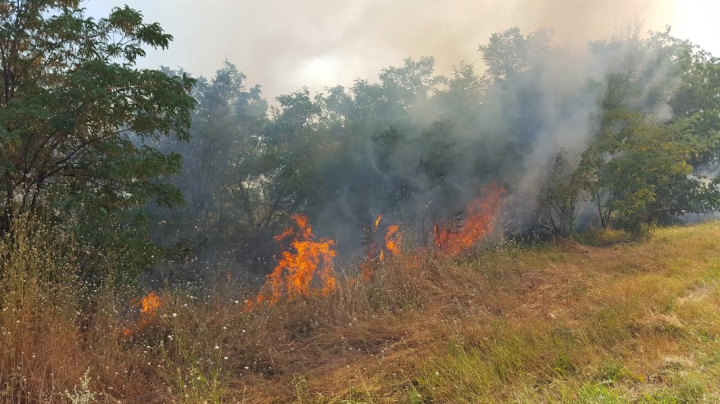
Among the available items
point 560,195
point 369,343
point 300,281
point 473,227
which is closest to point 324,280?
point 300,281

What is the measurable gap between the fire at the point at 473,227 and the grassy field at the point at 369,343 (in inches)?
135

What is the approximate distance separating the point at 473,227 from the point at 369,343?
8.38 meters

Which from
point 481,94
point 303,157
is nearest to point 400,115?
point 481,94

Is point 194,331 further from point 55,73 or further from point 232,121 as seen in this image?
point 232,121

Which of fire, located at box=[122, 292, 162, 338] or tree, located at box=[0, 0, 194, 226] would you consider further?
tree, located at box=[0, 0, 194, 226]

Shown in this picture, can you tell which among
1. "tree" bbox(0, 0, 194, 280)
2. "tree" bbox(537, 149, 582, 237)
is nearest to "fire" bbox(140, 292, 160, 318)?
"tree" bbox(0, 0, 194, 280)

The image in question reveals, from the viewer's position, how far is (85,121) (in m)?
5.75

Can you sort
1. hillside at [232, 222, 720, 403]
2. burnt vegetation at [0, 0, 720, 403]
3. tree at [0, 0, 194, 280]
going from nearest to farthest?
hillside at [232, 222, 720, 403], burnt vegetation at [0, 0, 720, 403], tree at [0, 0, 194, 280]

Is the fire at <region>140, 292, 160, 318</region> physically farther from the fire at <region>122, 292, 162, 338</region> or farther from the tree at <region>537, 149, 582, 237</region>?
the tree at <region>537, 149, 582, 237</region>

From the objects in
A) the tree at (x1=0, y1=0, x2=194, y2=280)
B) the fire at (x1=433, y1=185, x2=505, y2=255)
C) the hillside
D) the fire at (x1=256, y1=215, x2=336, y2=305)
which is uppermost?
the tree at (x1=0, y1=0, x2=194, y2=280)

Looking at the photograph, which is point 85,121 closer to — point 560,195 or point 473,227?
point 473,227

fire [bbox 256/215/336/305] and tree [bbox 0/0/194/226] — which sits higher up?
tree [bbox 0/0/194/226]

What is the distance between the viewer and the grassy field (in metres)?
3.02

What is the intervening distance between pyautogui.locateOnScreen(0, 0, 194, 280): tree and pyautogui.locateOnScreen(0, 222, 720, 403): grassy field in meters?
1.51
